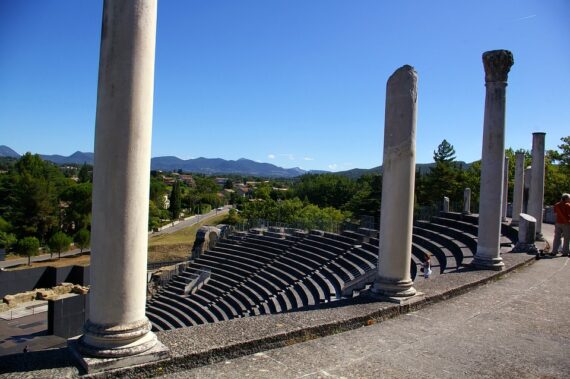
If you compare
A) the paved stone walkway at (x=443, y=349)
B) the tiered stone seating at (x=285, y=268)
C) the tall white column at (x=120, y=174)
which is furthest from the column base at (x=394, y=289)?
the tiered stone seating at (x=285, y=268)

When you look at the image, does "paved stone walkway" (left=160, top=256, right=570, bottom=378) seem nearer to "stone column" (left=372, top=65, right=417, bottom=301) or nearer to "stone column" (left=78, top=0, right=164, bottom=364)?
"stone column" (left=372, top=65, right=417, bottom=301)

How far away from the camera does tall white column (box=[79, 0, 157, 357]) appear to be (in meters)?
4.36

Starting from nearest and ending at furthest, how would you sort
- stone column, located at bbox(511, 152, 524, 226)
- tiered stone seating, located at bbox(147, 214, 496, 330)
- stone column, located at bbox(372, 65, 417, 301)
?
stone column, located at bbox(372, 65, 417, 301) < tiered stone seating, located at bbox(147, 214, 496, 330) < stone column, located at bbox(511, 152, 524, 226)

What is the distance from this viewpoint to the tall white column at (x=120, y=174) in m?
4.36

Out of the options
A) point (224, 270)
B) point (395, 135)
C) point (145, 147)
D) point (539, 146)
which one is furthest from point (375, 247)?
point (145, 147)

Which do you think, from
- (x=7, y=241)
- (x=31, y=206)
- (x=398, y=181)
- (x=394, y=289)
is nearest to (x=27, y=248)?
(x=7, y=241)

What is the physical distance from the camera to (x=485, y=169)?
10047 mm

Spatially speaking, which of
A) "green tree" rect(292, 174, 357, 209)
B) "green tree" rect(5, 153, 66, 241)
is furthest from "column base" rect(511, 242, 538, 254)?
"green tree" rect(292, 174, 357, 209)

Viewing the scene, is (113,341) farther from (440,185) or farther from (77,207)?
(77,207)

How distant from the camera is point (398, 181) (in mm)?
7070

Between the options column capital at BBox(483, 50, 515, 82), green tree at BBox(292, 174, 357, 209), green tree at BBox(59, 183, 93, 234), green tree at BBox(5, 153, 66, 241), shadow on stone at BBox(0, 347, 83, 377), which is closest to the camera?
shadow on stone at BBox(0, 347, 83, 377)

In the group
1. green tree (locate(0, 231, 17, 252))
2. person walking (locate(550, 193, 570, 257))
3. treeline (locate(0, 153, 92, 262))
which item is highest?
person walking (locate(550, 193, 570, 257))

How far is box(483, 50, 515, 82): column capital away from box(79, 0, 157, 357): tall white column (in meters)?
8.09

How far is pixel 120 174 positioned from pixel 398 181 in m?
4.39
